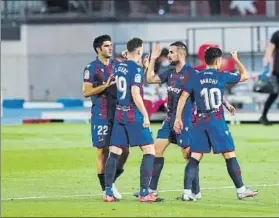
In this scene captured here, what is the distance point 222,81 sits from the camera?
15250mm

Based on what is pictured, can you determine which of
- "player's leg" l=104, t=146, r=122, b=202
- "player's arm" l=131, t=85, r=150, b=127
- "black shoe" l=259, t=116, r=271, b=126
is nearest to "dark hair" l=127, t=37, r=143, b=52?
"player's arm" l=131, t=85, r=150, b=127

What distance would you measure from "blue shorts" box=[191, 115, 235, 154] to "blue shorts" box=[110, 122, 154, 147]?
1.89 feet

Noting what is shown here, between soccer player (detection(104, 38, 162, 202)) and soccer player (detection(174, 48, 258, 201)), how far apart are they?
0.45 m

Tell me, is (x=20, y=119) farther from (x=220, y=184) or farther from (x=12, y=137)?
(x=220, y=184)

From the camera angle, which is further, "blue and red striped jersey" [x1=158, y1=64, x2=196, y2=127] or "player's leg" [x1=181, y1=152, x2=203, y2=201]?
"blue and red striped jersey" [x1=158, y1=64, x2=196, y2=127]

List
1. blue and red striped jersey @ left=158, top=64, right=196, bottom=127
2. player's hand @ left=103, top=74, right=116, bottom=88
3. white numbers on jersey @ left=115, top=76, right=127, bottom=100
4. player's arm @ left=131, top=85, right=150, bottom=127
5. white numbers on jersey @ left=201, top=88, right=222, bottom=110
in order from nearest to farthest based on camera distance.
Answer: player's arm @ left=131, top=85, right=150, bottom=127, white numbers on jersey @ left=115, top=76, right=127, bottom=100, white numbers on jersey @ left=201, top=88, right=222, bottom=110, blue and red striped jersey @ left=158, top=64, right=196, bottom=127, player's hand @ left=103, top=74, right=116, bottom=88

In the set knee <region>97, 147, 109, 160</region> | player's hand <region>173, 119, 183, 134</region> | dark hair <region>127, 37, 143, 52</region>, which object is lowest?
knee <region>97, 147, 109, 160</region>

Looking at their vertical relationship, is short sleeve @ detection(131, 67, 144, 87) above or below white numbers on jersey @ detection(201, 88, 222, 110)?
above

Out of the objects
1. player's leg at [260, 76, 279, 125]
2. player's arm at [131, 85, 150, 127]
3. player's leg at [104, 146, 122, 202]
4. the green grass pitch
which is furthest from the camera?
player's leg at [260, 76, 279, 125]

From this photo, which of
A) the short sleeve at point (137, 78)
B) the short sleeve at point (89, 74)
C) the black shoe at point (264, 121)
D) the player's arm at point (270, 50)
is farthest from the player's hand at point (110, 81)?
the black shoe at point (264, 121)

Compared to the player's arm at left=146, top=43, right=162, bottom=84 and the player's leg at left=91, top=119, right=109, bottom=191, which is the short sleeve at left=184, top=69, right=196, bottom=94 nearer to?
the player's arm at left=146, top=43, right=162, bottom=84

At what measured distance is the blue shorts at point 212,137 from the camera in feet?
50.2

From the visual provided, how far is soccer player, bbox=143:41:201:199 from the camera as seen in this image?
15438mm

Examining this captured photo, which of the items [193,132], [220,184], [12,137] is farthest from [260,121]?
[193,132]
